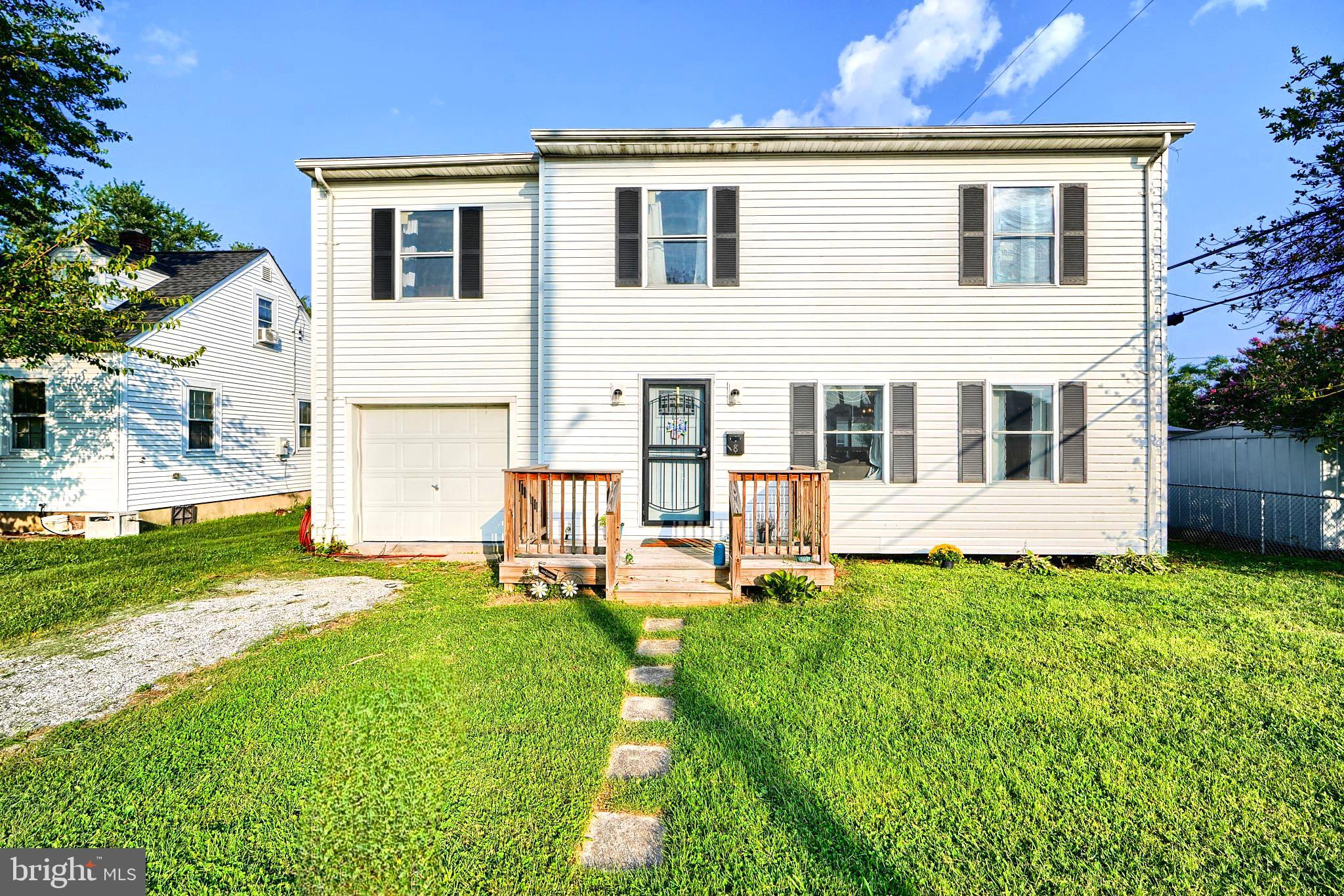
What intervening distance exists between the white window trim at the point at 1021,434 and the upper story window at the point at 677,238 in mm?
4103

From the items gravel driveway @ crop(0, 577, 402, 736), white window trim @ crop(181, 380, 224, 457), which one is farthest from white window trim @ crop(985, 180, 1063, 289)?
white window trim @ crop(181, 380, 224, 457)

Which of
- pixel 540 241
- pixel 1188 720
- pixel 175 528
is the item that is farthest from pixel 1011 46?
pixel 175 528

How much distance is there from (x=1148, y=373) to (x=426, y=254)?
9.93 metres

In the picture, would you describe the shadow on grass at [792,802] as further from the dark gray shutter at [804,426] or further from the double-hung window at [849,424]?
the double-hung window at [849,424]

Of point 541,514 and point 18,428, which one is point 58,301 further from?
point 541,514

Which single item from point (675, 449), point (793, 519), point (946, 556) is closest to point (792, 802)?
point (793, 519)

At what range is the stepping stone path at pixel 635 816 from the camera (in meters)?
2.11

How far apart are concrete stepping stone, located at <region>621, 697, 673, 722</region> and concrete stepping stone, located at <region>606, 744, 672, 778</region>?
0.28 m

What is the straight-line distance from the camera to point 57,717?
3264mm

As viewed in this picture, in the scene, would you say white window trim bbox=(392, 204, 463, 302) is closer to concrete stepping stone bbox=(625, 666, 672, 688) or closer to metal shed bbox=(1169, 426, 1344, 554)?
concrete stepping stone bbox=(625, 666, 672, 688)

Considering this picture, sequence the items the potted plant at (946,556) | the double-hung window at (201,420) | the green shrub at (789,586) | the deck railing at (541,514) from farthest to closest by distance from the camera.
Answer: the double-hung window at (201,420), the potted plant at (946,556), the deck railing at (541,514), the green shrub at (789,586)

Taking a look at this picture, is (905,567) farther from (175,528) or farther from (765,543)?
(175,528)

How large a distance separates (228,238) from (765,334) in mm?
33431

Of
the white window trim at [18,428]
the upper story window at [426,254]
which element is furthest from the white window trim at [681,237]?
the white window trim at [18,428]
